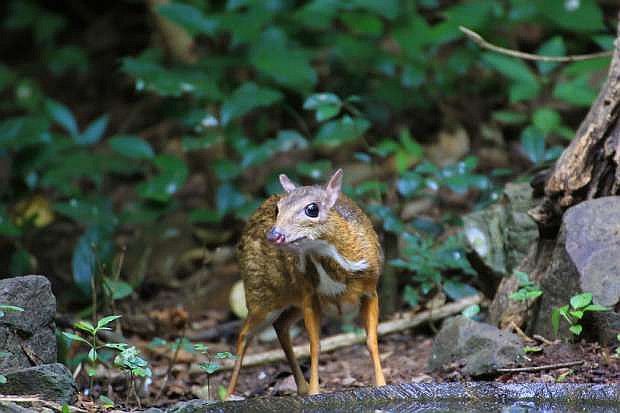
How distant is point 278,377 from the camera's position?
7020 millimetres

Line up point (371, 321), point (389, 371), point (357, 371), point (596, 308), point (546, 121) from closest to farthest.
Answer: point (596, 308) < point (371, 321) < point (389, 371) < point (357, 371) < point (546, 121)

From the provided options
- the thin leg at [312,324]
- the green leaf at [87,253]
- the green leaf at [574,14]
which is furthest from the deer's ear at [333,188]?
the green leaf at [574,14]

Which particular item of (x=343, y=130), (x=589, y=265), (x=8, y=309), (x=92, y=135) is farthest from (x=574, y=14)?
(x=8, y=309)

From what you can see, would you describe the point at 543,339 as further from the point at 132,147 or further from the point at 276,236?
the point at 132,147

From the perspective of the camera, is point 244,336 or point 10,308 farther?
point 244,336

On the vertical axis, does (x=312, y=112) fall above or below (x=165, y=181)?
below

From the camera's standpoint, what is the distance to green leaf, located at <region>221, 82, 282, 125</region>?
8.27 m

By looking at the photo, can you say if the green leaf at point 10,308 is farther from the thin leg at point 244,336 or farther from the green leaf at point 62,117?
the green leaf at point 62,117

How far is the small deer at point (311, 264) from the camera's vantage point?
547 centimetres

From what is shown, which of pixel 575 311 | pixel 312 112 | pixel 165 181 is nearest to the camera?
pixel 575 311

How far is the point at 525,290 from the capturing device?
5.95 m

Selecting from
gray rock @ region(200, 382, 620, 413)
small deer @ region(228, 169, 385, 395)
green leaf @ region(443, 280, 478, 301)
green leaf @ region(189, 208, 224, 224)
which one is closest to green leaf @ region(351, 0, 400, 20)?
green leaf @ region(189, 208, 224, 224)

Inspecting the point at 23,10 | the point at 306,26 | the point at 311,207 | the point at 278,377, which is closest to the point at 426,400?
the point at 311,207

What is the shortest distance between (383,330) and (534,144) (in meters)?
2.07
